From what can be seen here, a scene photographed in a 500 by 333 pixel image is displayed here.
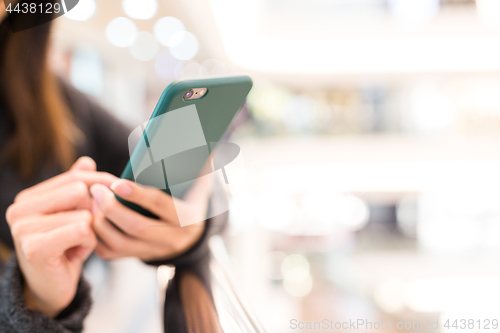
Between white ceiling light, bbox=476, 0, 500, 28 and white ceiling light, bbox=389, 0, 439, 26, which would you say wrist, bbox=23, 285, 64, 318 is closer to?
white ceiling light, bbox=389, 0, 439, 26

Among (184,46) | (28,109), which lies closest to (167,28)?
(184,46)

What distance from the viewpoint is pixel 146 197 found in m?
0.17

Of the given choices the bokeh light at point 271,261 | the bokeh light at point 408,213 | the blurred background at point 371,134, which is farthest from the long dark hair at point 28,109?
the bokeh light at point 408,213

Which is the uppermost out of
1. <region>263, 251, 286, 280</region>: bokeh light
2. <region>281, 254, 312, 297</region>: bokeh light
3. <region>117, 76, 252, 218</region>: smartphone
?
<region>117, 76, 252, 218</region>: smartphone

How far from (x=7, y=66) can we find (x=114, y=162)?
0.41 ft

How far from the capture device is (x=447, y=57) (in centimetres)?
237

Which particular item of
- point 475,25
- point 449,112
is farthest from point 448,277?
point 475,25

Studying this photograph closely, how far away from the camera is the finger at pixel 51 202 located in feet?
0.58

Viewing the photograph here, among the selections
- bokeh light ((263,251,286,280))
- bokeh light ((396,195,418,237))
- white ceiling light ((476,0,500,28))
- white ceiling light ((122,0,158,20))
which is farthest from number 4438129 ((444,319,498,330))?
bokeh light ((396,195,418,237))

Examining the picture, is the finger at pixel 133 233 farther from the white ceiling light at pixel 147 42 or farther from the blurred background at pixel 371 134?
the blurred background at pixel 371 134

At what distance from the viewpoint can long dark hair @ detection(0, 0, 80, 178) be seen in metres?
0.27

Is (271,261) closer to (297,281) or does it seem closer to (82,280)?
(297,281)

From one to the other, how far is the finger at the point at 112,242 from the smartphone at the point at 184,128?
16 mm

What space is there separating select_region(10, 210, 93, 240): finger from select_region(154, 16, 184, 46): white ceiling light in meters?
0.65
